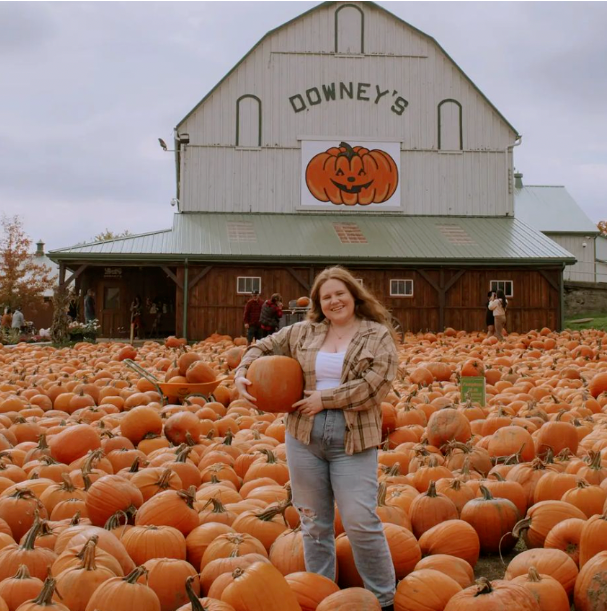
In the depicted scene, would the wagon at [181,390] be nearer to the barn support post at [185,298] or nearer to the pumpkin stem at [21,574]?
the pumpkin stem at [21,574]

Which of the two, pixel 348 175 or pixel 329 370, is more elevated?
pixel 348 175

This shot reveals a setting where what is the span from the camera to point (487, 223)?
953 inches

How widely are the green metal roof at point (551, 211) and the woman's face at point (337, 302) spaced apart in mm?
38871

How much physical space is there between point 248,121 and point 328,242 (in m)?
5.98

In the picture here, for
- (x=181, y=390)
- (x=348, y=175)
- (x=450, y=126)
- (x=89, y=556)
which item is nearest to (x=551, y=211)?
(x=450, y=126)

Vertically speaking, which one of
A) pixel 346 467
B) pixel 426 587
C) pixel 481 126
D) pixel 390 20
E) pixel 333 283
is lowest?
pixel 426 587

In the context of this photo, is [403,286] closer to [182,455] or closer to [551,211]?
[182,455]

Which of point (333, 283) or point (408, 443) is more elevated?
point (333, 283)

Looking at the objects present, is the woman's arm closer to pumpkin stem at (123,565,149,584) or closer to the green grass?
pumpkin stem at (123,565,149,584)

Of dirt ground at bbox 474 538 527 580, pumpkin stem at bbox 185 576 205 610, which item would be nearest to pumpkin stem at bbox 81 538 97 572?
pumpkin stem at bbox 185 576 205 610

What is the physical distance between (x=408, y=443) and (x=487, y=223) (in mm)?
20013

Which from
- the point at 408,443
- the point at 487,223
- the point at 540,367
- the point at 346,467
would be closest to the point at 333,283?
the point at 346,467

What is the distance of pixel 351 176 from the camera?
2388cm

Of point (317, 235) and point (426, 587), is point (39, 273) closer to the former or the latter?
point (317, 235)
